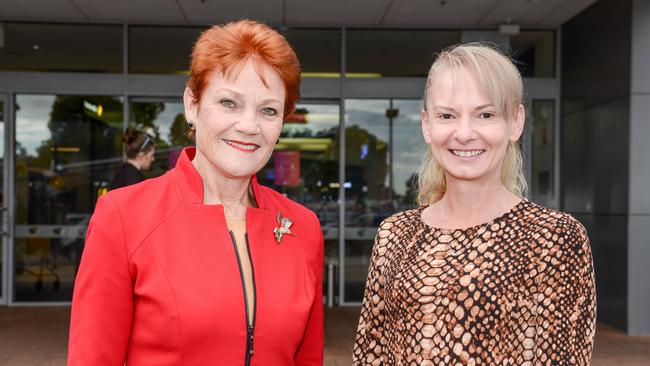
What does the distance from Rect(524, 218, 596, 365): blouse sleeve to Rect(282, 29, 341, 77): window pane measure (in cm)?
727

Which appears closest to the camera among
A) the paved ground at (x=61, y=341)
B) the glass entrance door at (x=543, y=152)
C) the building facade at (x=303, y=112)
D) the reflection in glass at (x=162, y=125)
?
the paved ground at (x=61, y=341)

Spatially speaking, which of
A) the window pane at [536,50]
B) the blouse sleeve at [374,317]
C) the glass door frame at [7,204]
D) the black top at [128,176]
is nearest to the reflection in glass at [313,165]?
the window pane at [536,50]

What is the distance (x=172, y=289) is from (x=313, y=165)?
23.9ft

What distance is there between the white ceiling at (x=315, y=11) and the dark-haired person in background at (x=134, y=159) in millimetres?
2607

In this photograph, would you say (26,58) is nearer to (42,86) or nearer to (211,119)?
(42,86)

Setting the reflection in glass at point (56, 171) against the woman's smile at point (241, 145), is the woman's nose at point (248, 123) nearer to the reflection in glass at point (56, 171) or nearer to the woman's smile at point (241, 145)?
the woman's smile at point (241, 145)

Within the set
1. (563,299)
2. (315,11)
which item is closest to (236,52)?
(563,299)

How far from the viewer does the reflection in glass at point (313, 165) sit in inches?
345

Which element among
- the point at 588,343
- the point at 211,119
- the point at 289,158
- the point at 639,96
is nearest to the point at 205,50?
the point at 211,119

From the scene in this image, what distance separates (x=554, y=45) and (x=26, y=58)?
6.64m

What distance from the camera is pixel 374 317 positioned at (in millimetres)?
1887

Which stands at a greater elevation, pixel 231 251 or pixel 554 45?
pixel 554 45

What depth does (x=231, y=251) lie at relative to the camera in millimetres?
1599

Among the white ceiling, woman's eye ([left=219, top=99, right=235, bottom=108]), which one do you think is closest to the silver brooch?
woman's eye ([left=219, top=99, right=235, bottom=108])
